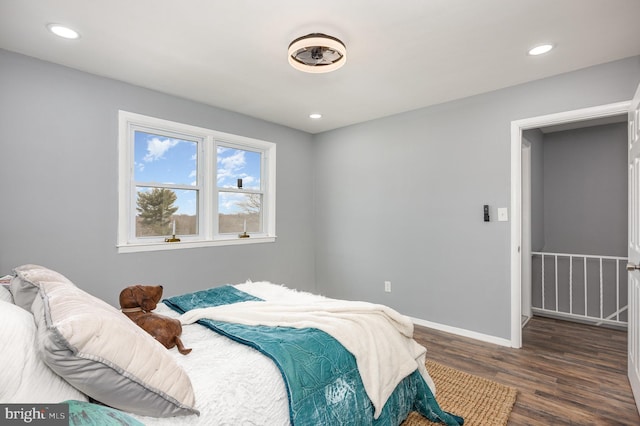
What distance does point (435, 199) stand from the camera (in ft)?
12.1

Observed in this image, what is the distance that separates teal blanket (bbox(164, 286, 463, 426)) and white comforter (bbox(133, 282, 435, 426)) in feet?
0.14

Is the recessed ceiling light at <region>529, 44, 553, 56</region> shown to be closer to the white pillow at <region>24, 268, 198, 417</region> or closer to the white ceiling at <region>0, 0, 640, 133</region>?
the white ceiling at <region>0, 0, 640, 133</region>

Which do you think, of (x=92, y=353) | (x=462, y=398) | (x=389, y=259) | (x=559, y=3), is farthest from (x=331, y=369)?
(x=389, y=259)

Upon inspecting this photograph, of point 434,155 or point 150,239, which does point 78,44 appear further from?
point 434,155

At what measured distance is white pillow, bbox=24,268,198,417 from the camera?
2.86 ft

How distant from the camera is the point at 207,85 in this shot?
Result: 3104 mm

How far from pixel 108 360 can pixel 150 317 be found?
24.4 inches

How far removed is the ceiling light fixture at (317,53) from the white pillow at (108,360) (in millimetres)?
1946

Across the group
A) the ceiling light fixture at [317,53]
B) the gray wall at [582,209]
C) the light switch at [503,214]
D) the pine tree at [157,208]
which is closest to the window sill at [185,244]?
the pine tree at [157,208]

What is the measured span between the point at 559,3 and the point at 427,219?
2.26 meters

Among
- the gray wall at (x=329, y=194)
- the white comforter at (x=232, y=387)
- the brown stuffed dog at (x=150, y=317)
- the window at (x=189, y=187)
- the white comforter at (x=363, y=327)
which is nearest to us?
the white comforter at (x=232, y=387)

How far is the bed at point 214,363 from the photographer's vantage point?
2.88ft

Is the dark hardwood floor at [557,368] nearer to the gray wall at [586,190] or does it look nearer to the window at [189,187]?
the gray wall at [586,190]

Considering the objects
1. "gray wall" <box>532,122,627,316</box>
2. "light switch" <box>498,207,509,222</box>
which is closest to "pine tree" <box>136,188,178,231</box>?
"light switch" <box>498,207,509,222</box>
